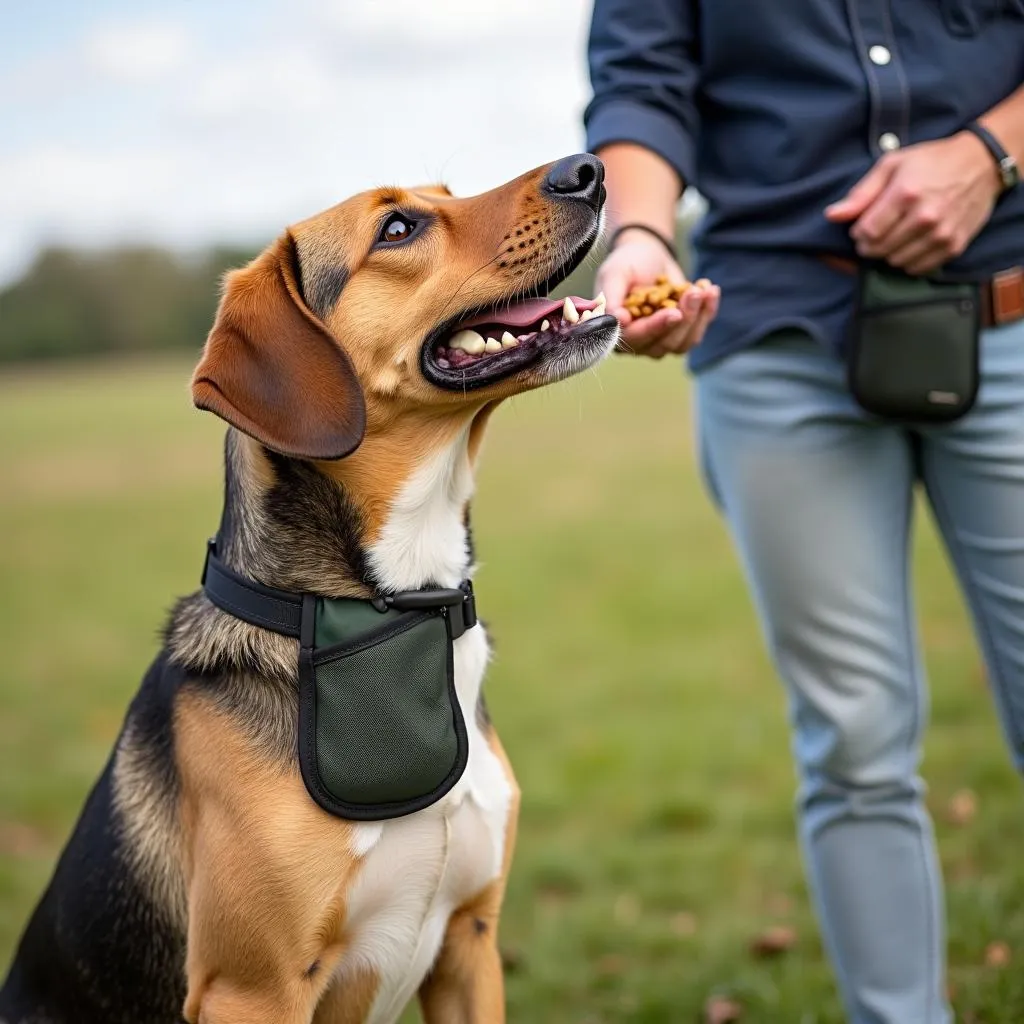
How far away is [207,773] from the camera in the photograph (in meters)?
2.64

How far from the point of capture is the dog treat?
9.42ft

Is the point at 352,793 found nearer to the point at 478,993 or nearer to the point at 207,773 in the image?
the point at 207,773

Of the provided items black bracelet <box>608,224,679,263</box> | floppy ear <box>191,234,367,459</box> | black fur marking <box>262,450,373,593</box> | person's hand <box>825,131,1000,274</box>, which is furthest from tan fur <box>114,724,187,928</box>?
person's hand <box>825,131,1000,274</box>

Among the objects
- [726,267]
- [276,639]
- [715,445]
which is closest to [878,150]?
[726,267]

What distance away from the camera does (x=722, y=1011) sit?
3.85 m

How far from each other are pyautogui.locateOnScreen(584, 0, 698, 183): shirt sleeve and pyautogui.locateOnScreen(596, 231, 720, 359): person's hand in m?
0.26

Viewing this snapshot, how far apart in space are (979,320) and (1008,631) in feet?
2.29

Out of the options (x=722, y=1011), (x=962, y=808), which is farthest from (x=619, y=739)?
(x=722, y=1011)

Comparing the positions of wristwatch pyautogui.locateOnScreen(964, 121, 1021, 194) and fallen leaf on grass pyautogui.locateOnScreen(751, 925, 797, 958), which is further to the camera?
fallen leaf on grass pyautogui.locateOnScreen(751, 925, 797, 958)

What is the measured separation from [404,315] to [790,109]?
1008 millimetres

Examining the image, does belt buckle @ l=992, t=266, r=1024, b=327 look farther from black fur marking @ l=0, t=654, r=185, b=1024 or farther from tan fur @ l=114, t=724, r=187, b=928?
tan fur @ l=114, t=724, r=187, b=928

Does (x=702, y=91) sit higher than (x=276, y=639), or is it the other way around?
(x=702, y=91)

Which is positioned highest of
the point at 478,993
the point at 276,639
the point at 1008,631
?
the point at 276,639

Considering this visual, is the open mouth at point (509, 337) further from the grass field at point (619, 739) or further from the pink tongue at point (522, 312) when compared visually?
the grass field at point (619, 739)
